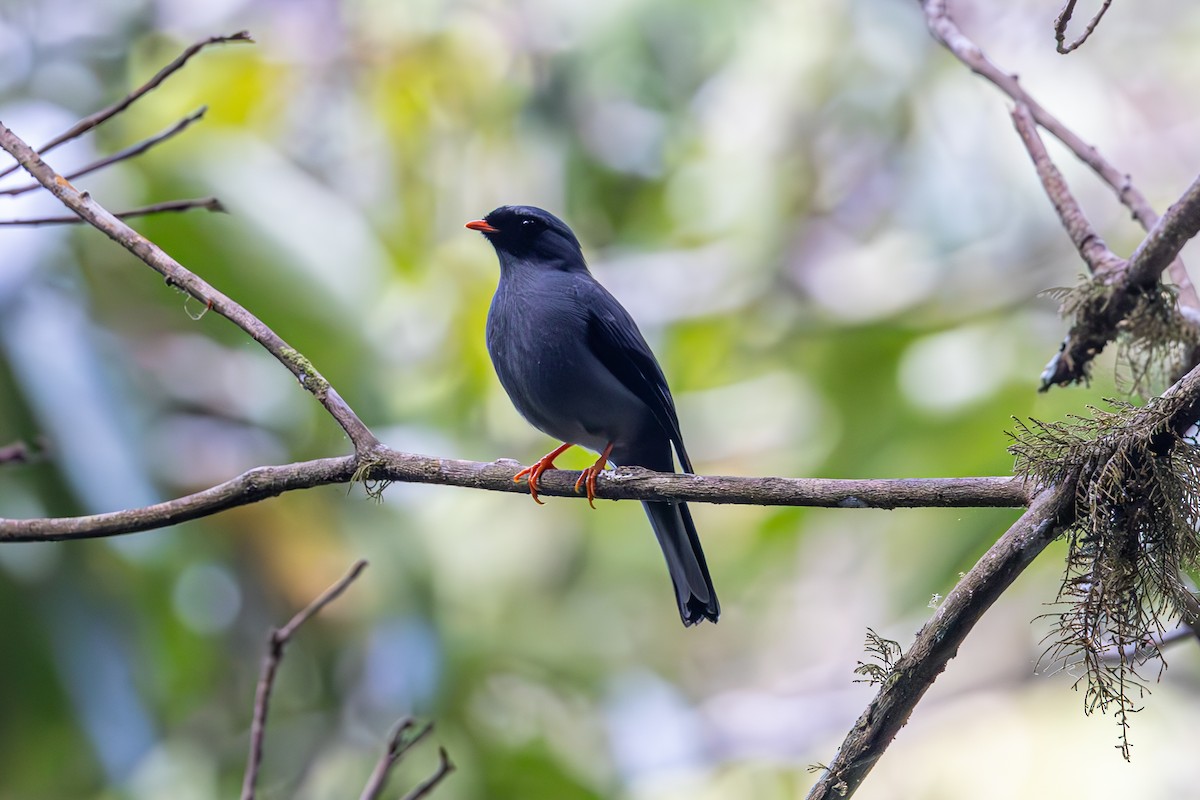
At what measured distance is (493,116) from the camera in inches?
290

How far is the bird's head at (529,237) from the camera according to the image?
3824mm

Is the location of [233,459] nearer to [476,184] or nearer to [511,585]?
[511,585]

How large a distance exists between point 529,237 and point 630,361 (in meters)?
0.67

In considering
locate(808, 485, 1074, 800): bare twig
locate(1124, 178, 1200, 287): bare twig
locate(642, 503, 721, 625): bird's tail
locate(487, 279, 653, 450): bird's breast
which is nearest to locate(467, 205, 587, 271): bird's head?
locate(487, 279, 653, 450): bird's breast

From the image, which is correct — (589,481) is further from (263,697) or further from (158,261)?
(158,261)

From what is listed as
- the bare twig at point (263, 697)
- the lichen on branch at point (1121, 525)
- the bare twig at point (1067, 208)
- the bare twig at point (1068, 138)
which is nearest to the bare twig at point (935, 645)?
the lichen on branch at point (1121, 525)

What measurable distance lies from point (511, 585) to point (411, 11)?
3838 mm

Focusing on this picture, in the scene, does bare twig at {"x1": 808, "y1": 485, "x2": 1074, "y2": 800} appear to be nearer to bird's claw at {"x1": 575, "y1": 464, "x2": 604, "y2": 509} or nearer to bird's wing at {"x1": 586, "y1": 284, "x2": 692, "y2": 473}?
bird's claw at {"x1": 575, "y1": 464, "x2": 604, "y2": 509}

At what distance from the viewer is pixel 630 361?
3.49 meters

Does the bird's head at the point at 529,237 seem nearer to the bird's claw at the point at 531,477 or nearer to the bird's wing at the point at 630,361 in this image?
the bird's wing at the point at 630,361

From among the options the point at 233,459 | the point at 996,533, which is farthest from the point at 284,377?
the point at 996,533

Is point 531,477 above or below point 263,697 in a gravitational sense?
above

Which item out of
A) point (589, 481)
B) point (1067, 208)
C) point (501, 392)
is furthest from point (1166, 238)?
point (501, 392)

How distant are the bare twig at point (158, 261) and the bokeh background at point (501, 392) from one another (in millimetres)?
2012
